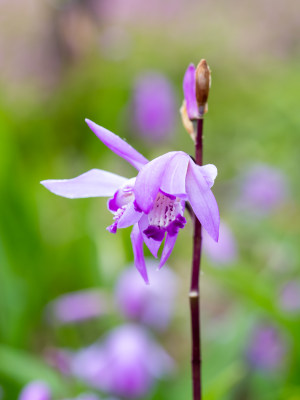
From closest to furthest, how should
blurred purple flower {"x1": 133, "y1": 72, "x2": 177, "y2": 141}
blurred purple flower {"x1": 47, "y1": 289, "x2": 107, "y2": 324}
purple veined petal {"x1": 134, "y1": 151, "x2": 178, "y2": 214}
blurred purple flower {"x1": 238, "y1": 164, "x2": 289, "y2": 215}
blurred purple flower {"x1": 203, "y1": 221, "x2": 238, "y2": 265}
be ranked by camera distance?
purple veined petal {"x1": 134, "y1": 151, "x2": 178, "y2": 214}
blurred purple flower {"x1": 203, "y1": 221, "x2": 238, "y2": 265}
blurred purple flower {"x1": 47, "y1": 289, "x2": 107, "y2": 324}
blurred purple flower {"x1": 238, "y1": 164, "x2": 289, "y2": 215}
blurred purple flower {"x1": 133, "y1": 72, "x2": 177, "y2": 141}

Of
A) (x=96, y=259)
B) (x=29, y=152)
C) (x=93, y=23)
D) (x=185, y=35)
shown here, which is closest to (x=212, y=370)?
(x=96, y=259)

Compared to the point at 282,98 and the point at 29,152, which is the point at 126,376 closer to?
the point at 282,98

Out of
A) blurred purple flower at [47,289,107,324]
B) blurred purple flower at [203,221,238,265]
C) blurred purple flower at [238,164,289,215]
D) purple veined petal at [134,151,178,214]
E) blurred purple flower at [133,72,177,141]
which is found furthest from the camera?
blurred purple flower at [133,72,177,141]

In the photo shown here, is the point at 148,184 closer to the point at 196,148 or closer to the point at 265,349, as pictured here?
the point at 196,148

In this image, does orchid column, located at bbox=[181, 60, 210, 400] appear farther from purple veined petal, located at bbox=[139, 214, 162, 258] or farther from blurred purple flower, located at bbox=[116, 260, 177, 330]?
blurred purple flower, located at bbox=[116, 260, 177, 330]

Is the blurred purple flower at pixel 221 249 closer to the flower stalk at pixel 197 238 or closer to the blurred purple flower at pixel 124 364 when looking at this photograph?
the blurred purple flower at pixel 124 364

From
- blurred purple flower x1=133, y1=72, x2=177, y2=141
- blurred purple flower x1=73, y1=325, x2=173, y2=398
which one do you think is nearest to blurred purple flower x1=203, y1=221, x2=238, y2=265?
blurred purple flower x1=73, y1=325, x2=173, y2=398
